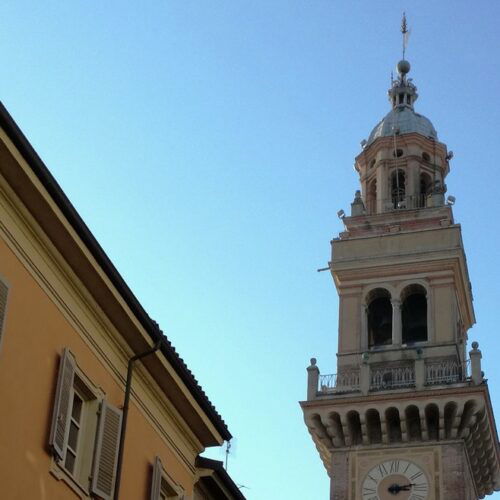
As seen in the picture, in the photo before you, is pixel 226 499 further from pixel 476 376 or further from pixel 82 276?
pixel 476 376

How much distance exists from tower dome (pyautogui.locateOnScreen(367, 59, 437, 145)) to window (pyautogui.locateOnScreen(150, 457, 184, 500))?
27723 mm

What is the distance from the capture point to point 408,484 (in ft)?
114

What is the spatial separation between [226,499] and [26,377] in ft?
22.6

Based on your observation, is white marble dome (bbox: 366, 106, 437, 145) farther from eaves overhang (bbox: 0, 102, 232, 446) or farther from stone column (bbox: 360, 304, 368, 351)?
eaves overhang (bbox: 0, 102, 232, 446)

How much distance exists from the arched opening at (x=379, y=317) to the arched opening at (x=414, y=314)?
0.49 metres

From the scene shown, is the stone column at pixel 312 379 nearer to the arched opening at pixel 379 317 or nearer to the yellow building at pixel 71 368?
the arched opening at pixel 379 317

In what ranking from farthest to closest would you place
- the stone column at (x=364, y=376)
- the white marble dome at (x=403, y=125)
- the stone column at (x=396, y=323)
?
the white marble dome at (x=403, y=125) < the stone column at (x=396, y=323) < the stone column at (x=364, y=376)

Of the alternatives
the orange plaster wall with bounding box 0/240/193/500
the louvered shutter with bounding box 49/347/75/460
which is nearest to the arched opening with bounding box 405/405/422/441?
the orange plaster wall with bounding box 0/240/193/500

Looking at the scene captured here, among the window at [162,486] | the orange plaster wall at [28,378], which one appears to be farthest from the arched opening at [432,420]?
the orange plaster wall at [28,378]

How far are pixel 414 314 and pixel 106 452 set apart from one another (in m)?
25.1

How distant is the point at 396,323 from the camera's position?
3797cm

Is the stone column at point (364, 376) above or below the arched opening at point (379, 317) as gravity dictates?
below

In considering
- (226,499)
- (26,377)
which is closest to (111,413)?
(26,377)

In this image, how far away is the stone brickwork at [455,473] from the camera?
112 feet
